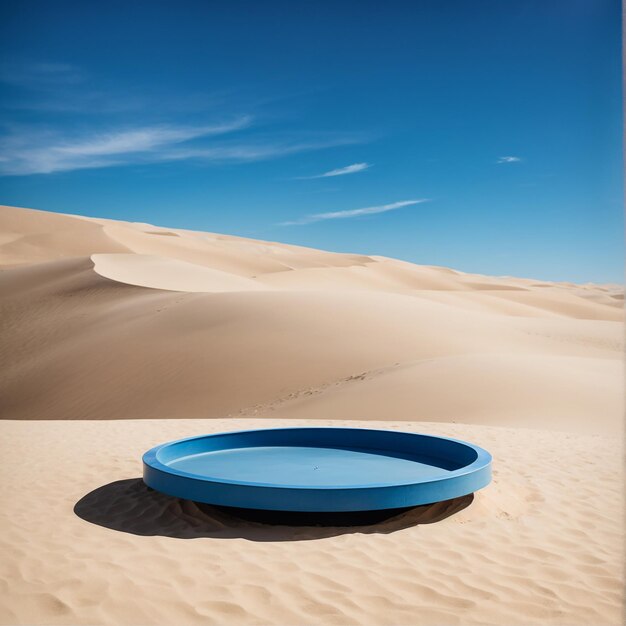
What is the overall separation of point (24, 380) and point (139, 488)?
15.5m

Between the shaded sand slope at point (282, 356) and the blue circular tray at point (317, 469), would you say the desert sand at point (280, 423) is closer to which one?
the shaded sand slope at point (282, 356)

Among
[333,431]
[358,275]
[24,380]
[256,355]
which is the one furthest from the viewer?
[358,275]

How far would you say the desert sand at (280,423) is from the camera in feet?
15.4

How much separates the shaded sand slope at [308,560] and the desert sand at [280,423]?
0.02m

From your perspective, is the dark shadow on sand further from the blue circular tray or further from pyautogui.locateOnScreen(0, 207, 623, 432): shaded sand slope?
pyautogui.locateOnScreen(0, 207, 623, 432): shaded sand slope

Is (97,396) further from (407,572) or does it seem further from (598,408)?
(407,572)

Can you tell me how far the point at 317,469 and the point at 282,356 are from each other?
11.9 meters

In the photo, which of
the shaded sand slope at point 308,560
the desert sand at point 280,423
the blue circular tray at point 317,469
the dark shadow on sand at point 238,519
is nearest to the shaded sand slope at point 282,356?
the desert sand at point 280,423

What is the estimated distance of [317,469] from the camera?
7.84 meters

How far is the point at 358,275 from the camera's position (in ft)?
198

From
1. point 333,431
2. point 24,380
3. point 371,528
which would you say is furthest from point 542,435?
point 24,380

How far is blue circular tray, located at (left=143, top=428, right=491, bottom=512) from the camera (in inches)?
239

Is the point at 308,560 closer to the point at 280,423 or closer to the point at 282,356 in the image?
the point at 280,423

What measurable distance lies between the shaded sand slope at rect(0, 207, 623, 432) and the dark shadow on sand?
7.39m
